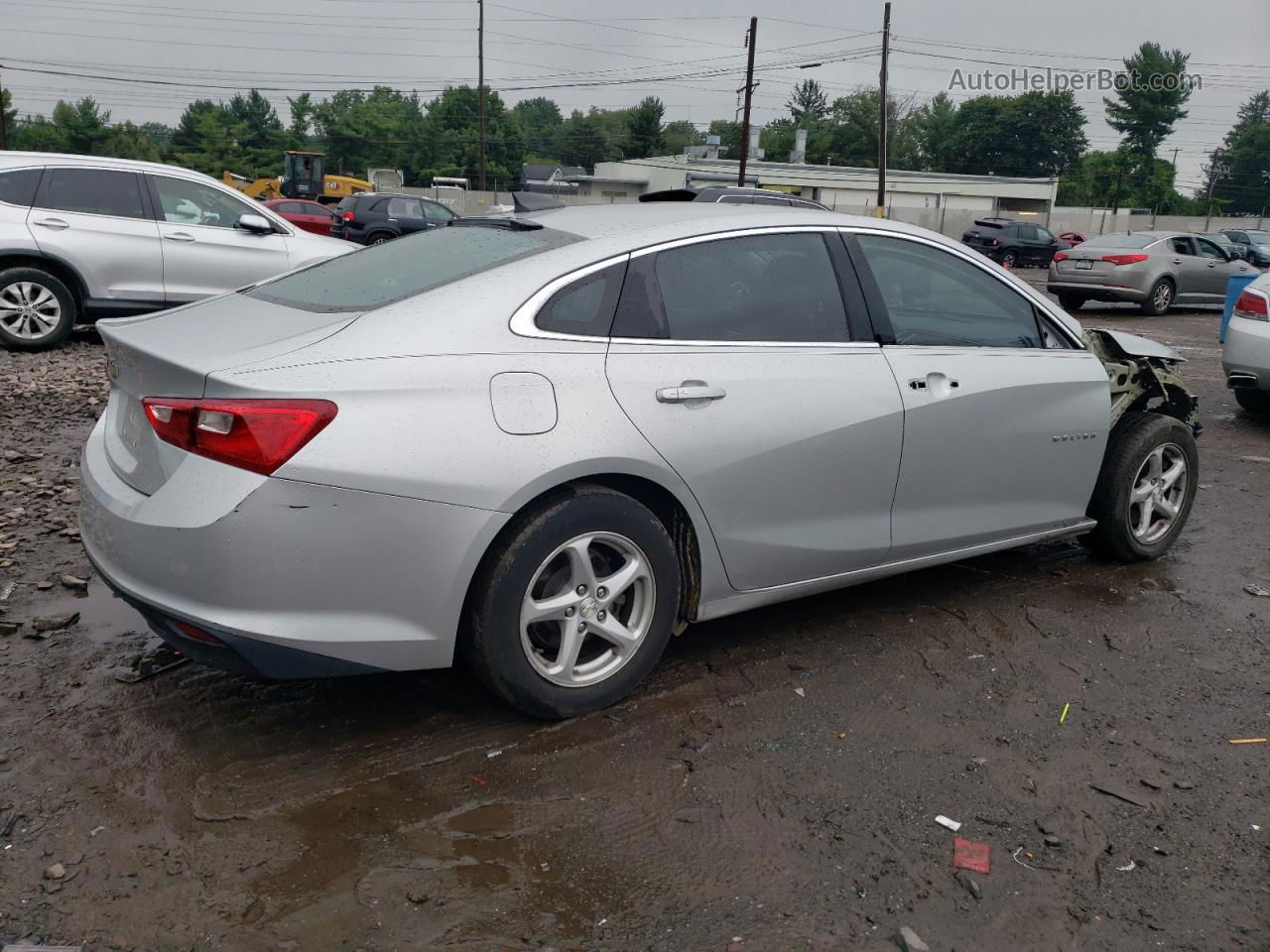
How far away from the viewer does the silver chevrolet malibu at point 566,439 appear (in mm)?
2871

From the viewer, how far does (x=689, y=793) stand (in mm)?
3092

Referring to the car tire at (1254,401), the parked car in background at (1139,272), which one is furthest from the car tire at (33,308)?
the parked car in background at (1139,272)

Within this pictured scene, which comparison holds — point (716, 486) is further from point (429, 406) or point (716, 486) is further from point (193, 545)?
point (193, 545)

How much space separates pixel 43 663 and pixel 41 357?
642 cm

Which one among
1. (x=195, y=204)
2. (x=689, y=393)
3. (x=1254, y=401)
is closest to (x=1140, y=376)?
(x=689, y=393)

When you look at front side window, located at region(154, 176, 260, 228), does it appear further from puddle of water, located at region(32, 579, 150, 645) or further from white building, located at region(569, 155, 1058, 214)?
white building, located at region(569, 155, 1058, 214)

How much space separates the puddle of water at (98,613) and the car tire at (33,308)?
589cm

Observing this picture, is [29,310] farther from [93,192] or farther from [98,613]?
[98,613]

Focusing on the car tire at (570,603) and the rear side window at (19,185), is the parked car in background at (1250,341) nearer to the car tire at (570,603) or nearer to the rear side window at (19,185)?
the car tire at (570,603)

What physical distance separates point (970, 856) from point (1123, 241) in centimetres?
1854

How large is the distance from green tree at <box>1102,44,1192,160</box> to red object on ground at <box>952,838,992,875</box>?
10189 centimetres

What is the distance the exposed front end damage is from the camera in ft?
16.6

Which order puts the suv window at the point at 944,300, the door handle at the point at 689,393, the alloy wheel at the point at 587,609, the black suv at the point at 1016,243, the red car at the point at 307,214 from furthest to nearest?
1. the black suv at the point at 1016,243
2. the red car at the point at 307,214
3. the suv window at the point at 944,300
4. the door handle at the point at 689,393
5. the alloy wheel at the point at 587,609

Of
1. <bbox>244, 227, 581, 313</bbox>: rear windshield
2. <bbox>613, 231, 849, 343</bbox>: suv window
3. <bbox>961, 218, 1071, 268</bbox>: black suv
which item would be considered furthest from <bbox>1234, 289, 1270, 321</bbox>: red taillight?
<bbox>961, 218, 1071, 268</bbox>: black suv
